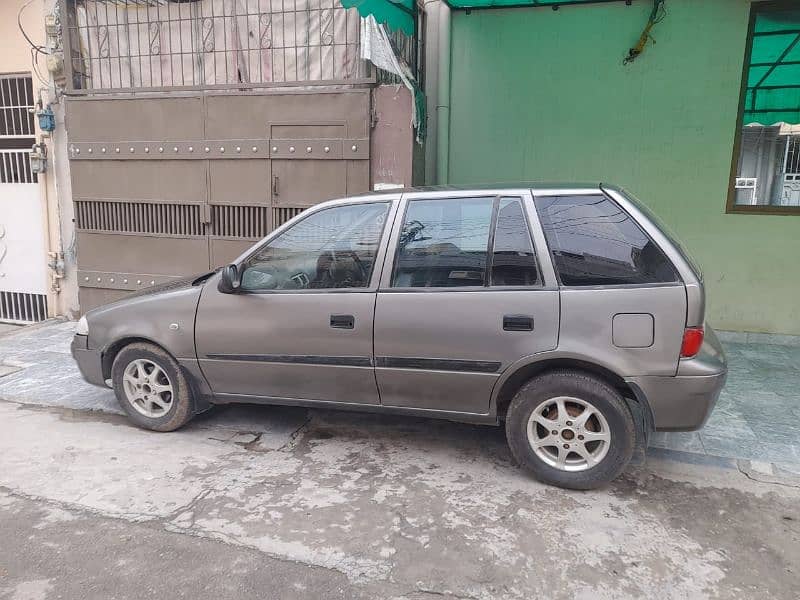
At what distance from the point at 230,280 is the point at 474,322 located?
1.64 meters

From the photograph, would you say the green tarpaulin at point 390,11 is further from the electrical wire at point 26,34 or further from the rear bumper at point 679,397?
the electrical wire at point 26,34

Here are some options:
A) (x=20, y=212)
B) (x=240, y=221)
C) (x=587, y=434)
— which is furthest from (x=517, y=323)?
(x=20, y=212)

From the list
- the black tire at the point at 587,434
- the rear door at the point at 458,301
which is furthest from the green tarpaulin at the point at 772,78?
the black tire at the point at 587,434

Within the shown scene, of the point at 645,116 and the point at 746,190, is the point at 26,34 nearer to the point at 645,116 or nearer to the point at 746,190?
the point at 645,116

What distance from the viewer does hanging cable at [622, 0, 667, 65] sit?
641cm

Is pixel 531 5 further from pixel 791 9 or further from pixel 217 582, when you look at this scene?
pixel 217 582

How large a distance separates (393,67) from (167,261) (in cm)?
341

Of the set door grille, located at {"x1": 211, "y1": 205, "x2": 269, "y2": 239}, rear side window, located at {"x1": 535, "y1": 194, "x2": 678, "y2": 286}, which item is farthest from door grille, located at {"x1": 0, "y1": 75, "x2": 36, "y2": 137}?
rear side window, located at {"x1": 535, "y1": 194, "x2": 678, "y2": 286}

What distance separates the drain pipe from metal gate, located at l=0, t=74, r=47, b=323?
203 inches

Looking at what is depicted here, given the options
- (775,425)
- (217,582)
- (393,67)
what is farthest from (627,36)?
(217,582)

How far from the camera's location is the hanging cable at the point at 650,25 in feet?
21.0

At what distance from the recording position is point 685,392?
11.1 feet

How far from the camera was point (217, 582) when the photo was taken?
2.79 m

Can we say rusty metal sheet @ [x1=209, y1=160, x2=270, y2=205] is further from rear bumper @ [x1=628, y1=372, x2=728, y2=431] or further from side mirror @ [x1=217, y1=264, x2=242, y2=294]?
rear bumper @ [x1=628, y1=372, x2=728, y2=431]
